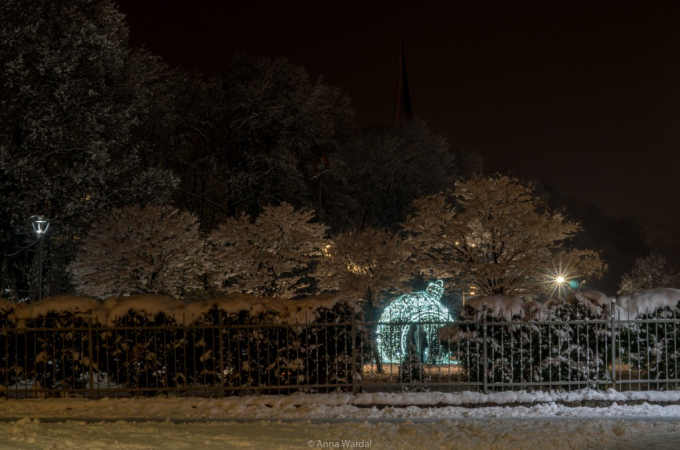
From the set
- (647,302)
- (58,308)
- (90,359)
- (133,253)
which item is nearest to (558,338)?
(647,302)

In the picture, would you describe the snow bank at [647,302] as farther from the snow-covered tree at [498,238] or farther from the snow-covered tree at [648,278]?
the snow-covered tree at [648,278]

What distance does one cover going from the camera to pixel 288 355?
43.7 ft

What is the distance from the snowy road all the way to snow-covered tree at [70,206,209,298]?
13.9m

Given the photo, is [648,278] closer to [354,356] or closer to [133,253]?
[133,253]

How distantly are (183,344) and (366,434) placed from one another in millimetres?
4515

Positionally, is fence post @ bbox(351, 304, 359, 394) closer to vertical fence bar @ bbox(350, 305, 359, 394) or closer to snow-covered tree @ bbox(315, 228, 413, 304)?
vertical fence bar @ bbox(350, 305, 359, 394)

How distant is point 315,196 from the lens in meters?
35.7

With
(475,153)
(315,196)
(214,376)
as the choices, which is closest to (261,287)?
(315,196)

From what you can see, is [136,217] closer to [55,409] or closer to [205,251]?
[205,251]

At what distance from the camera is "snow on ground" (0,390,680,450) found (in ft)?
31.2

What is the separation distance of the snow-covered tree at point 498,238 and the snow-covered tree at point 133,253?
25.6 ft

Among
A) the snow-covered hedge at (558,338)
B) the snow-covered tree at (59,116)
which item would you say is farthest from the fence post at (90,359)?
the snow-covered tree at (59,116)

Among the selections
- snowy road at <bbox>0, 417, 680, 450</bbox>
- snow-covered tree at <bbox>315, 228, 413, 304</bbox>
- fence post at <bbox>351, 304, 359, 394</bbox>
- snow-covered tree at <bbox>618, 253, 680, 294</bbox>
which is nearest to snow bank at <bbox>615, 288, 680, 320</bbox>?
snowy road at <bbox>0, 417, 680, 450</bbox>

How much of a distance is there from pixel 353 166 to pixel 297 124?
5.27 m
